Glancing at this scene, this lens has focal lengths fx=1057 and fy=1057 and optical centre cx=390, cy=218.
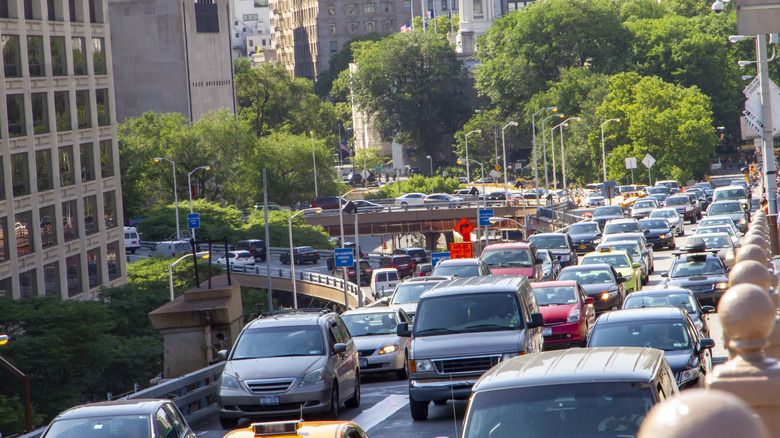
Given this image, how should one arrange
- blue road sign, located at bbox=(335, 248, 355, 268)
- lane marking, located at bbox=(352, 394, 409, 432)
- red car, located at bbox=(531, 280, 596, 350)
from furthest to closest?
blue road sign, located at bbox=(335, 248, 355, 268), red car, located at bbox=(531, 280, 596, 350), lane marking, located at bbox=(352, 394, 409, 432)

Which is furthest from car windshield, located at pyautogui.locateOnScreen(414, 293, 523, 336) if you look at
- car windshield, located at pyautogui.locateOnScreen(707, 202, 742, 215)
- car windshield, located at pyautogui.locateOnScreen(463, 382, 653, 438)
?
car windshield, located at pyautogui.locateOnScreen(707, 202, 742, 215)

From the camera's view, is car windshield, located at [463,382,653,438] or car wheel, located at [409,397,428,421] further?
car wheel, located at [409,397,428,421]

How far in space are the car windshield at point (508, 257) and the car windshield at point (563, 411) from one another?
884 inches

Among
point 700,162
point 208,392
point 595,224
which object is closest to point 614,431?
point 208,392

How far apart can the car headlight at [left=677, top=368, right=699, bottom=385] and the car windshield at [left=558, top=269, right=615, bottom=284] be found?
12943mm

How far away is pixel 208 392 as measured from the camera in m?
18.0

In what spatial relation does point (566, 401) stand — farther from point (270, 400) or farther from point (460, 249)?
point (460, 249)

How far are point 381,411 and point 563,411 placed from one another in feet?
31.1

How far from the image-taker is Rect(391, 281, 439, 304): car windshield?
26.2 meters

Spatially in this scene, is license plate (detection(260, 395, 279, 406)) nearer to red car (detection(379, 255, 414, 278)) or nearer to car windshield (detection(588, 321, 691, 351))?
car windshield (detection(588, 321, 691, 351))

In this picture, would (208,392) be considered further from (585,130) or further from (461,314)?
(585,130)

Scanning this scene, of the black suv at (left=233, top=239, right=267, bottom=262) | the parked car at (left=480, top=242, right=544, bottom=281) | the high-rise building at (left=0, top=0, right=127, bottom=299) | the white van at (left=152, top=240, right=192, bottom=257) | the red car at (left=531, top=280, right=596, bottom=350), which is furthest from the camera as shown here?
the black suv at (left=233, top=239, right=267, bottom=262)

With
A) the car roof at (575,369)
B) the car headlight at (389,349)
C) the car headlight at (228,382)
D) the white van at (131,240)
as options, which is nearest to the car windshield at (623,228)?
the car headlight at (389,349)

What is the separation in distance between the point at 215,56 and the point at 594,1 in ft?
139
